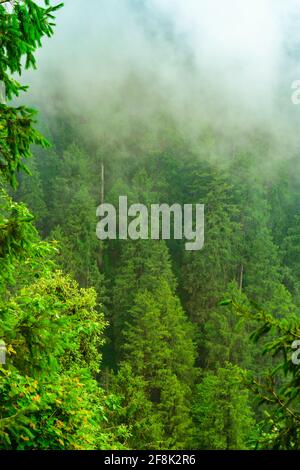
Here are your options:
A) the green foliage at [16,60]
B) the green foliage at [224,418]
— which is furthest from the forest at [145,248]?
the green foliage at [224,418]

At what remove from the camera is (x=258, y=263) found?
49.8 metres

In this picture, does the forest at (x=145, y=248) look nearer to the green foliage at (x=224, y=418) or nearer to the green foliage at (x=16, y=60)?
the green foliage at (x=16, y=60)

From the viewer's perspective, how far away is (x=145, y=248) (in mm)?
49344

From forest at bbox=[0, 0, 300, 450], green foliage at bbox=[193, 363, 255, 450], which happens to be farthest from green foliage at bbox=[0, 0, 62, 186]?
green foliage at bbox=[193, 363, 255, 450]

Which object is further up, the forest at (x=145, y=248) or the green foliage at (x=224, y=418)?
the forest at (x=145, y=248)

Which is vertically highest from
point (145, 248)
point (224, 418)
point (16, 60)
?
point (145, 248)

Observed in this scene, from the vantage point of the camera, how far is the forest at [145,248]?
5918 mm

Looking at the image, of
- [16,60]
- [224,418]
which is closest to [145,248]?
[224,418]

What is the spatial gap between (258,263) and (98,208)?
853 inches

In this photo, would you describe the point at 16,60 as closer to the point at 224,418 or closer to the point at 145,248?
the point at 224,418

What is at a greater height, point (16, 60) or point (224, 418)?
point (16, 60)

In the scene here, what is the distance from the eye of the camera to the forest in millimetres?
5918

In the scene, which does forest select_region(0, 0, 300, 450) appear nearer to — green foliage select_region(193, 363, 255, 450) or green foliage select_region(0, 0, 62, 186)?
green foliage select_region(0, 0, 62, 186)

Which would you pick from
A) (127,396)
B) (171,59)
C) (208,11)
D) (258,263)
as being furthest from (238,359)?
(208,11)
